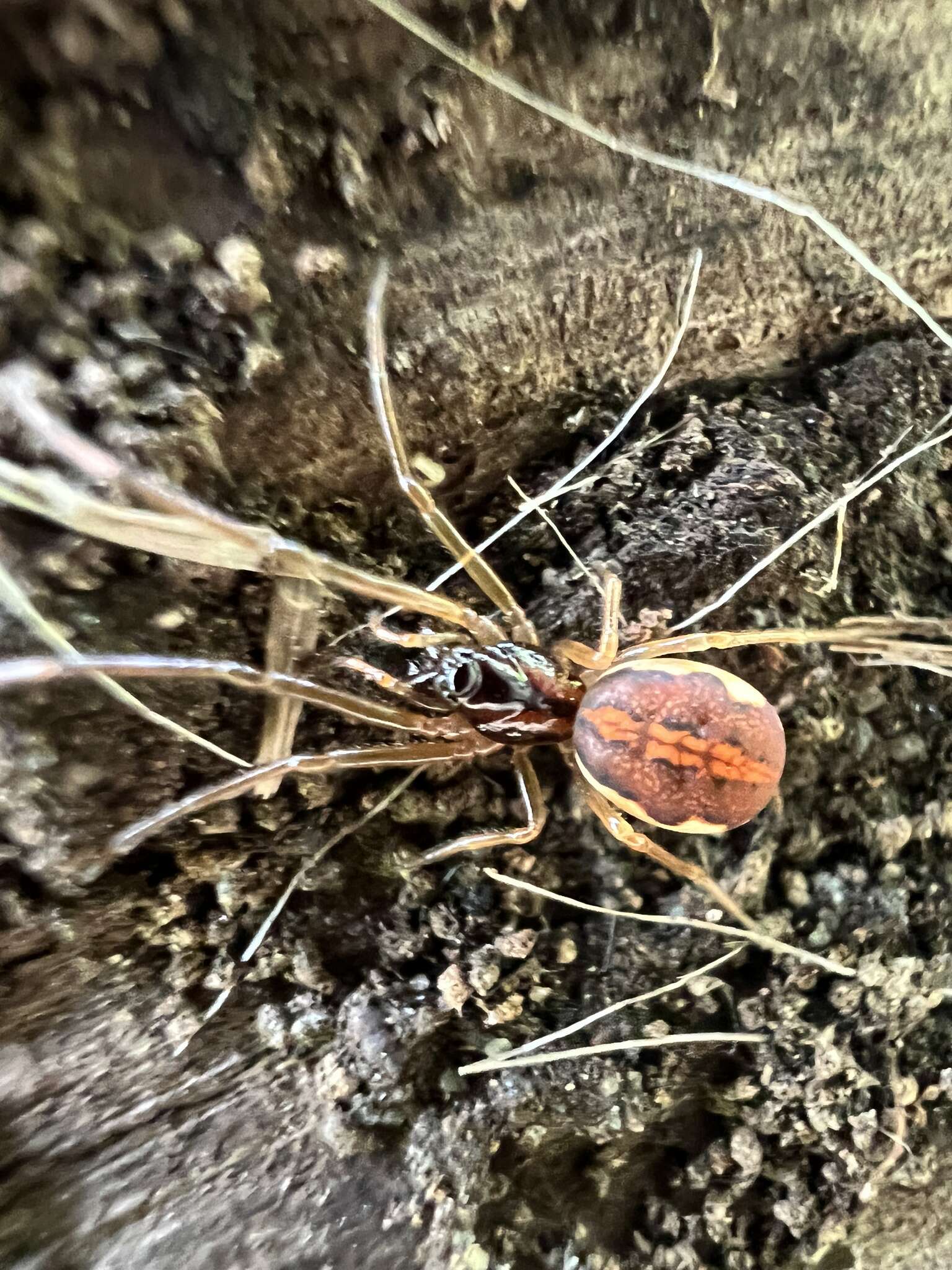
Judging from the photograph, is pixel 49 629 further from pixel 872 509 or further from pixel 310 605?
pixel 872 509

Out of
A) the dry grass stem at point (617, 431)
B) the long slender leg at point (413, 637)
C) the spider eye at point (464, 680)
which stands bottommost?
the spider eye at point (464, 680)

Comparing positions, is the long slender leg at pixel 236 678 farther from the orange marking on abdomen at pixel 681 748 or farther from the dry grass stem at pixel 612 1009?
the dry grass stem at pixel 612 1009

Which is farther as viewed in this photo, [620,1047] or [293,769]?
[620,1047]

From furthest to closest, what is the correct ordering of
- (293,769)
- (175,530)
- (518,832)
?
(518,832)
(293,769)
(175,530)

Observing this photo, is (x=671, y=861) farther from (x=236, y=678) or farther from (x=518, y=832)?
(x=236, y=678)

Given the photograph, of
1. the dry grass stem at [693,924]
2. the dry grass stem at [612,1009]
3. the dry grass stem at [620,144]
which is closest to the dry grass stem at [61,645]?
the dry grass stem at [693,924]

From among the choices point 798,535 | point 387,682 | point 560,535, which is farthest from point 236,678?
point 798,535

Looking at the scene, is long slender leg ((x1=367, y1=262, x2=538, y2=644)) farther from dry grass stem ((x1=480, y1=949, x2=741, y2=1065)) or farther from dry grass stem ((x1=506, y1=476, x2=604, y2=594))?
dry grass stem ((x1=480, y1=949, x2=741, y2=1065))

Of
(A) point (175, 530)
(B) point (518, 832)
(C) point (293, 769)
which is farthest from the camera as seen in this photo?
(B) point (518, 832)
